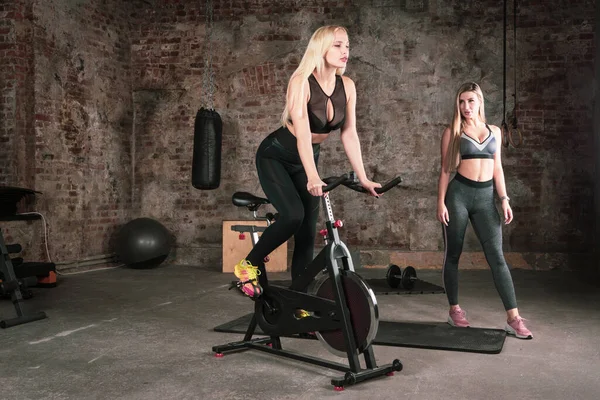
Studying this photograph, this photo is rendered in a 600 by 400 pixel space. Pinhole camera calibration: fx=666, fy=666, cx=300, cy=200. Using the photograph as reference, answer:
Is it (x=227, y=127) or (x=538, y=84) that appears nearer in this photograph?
(x=538, y=84)

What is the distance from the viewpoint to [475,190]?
4512mm

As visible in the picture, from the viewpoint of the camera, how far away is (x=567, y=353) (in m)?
3.99

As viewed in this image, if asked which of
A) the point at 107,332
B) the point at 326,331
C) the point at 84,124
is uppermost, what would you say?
the point at 84,124

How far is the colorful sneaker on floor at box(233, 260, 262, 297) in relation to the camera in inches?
144

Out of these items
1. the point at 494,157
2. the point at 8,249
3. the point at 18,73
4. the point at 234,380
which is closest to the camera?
the point at 234,380

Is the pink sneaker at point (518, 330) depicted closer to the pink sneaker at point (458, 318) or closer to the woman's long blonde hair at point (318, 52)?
the pink sneaker at point (458, 318)

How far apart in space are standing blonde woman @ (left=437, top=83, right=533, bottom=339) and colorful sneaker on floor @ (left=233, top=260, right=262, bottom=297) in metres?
1.56

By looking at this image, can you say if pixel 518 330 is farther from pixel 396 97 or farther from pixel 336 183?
pixel 396 97

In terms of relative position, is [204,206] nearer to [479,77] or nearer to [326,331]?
[479,77]

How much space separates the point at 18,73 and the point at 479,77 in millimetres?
5437

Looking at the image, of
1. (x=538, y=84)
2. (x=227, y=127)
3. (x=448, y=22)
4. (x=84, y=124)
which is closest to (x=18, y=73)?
(x=84, y=124)

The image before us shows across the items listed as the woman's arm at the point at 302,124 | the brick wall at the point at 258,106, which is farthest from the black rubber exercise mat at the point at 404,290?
the woman's arm at the point at 302,124

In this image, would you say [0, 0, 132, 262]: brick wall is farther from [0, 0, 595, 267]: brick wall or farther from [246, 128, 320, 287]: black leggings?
[246, 128, 320, 287]: black leggings

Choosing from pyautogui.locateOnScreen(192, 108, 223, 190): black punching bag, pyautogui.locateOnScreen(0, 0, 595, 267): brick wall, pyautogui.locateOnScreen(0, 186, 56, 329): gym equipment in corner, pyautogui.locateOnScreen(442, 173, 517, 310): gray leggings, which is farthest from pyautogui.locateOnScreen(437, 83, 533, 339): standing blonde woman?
pyautogui.locateOnScreen(192, 108, 223, 190): black punching bag
